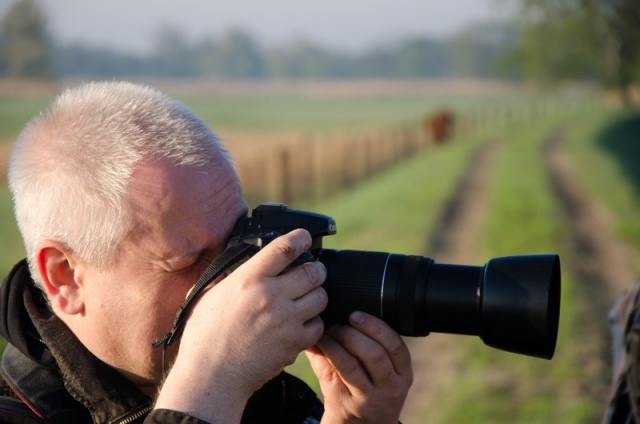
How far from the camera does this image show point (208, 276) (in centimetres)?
166

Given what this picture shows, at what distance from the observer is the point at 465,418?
5055 mm

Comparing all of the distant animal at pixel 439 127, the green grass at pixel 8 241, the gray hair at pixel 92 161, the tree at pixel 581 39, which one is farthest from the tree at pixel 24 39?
the gray hair at pixel 92 161

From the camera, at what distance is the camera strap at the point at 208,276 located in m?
1.65

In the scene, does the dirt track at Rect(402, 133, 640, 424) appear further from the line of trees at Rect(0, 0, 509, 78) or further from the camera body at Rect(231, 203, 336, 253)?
the line of trees at Rect(0, 0, 509, 78)

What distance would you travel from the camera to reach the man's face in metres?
1.71

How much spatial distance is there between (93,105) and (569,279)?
6.57 m

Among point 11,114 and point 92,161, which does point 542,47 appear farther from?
point 92,161

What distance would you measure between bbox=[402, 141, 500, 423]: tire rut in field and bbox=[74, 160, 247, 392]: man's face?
3.68 m

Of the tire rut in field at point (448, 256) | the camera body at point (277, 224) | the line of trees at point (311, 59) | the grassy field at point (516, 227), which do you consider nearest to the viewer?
the camera body at point (277, 224)

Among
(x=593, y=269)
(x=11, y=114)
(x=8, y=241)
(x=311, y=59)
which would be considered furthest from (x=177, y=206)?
(x=311, y=59)

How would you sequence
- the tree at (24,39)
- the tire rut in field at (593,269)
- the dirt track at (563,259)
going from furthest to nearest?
the tree at (24,39)
the tire rut in field at (593,269)
the dirt track at (563,259)

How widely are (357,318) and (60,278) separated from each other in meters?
0.62

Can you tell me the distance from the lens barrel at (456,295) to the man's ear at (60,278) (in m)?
0.52

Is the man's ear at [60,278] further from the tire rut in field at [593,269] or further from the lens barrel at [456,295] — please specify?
the tire rut in field at [593,269]
